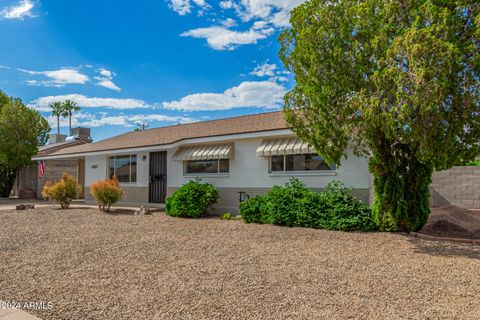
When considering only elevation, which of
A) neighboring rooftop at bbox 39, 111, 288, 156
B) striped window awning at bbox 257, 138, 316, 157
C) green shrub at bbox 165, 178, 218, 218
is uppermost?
neighboring rooftop at bbox 39, 111, 288, 156

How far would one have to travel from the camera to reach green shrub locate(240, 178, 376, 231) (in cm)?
1059

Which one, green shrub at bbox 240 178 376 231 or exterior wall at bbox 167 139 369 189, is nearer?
green shrub at bbox 240 178 376 231

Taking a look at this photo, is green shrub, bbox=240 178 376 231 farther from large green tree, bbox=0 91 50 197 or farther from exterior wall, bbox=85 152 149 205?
large green tree, bbox=0 91 50 197

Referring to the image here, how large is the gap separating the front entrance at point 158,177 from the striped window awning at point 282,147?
654 centimetres

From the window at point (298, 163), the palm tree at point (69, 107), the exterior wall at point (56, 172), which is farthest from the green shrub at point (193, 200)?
the palm tree at point (69, 107)

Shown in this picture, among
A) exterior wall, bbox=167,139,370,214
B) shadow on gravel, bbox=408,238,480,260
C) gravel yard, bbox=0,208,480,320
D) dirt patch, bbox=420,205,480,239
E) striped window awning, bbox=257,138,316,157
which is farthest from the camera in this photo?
striped window awning, bbox=257,138,316,157

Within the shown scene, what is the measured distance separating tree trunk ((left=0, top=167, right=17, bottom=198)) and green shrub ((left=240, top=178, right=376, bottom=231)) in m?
23.8

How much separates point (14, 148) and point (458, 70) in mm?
28353

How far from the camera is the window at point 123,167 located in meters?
19.7

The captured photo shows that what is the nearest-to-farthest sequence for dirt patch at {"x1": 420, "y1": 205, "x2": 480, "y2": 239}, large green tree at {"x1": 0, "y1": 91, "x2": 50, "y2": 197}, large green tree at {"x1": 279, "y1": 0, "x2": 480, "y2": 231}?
1. large green tree at {"x1": 279, "y1": 0, "x2": 480, "y2": 231}
2. dirt patch at {"x1": 420, "y1": 205, "x2": 480, "y2": 239}
3. large green tree at {"x1": 0, "y1": 91, "x2": 50, "y2": 197}

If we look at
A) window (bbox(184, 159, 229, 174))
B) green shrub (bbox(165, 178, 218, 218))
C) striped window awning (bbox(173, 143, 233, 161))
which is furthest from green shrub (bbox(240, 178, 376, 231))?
window (bbox(184, 159, 229, 174))

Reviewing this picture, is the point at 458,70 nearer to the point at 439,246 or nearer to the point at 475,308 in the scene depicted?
the point at 439,246

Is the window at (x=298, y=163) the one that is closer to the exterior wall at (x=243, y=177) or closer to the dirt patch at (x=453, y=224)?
the exterior wall at (x=243, y=177)

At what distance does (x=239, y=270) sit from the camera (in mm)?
6277
